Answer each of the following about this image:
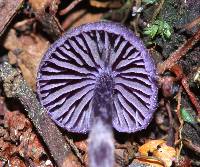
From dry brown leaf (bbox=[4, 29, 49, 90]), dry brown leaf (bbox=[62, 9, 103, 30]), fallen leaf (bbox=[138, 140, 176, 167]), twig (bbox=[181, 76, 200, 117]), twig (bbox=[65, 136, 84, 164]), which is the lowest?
fallen leaf (bbox=[138, 140, 176, 167])

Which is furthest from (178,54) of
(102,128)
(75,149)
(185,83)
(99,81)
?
(75,149)

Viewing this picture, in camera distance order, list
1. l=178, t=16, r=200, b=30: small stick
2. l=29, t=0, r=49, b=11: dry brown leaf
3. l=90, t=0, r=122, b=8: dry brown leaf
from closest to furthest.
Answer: l=178, t=16, r=200, b=30: small stick → l=29, t=0, r=49, b=11: dry brown leaf → l=90, t=0, r=122, b=8: dry brown leaf

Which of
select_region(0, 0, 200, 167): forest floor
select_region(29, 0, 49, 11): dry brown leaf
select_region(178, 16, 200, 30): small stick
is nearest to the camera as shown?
select_region(178, 16, 200, 30): small stick

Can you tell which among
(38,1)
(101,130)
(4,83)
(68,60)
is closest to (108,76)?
(68,60)

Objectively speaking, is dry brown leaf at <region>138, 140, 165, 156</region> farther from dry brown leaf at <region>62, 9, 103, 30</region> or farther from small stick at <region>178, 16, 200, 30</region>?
dry brown leaf at <region>62, 9, 103, 30</region>

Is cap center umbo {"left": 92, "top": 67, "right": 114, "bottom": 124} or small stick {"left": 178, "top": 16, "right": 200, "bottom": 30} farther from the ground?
small stick {"left": 178, "top": 16, "right": 200, "bottom": 30}

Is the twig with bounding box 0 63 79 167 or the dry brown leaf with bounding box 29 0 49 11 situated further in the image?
the dry brown leaf with bounding box 29 0 49 11

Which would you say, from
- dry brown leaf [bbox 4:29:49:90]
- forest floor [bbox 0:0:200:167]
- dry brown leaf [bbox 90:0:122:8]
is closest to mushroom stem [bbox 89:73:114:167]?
forest floor [bbox 0:0:200:167]

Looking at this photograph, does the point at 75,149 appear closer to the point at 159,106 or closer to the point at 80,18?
the point at 159,106
